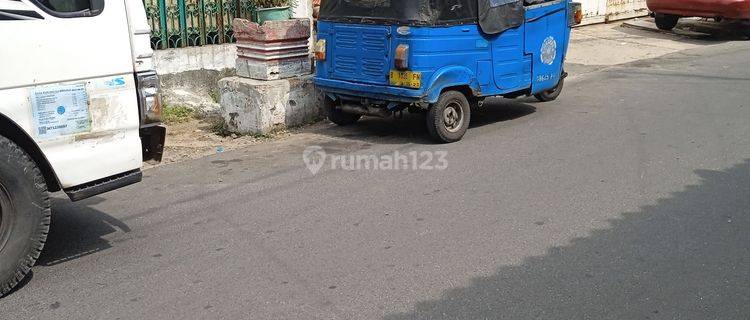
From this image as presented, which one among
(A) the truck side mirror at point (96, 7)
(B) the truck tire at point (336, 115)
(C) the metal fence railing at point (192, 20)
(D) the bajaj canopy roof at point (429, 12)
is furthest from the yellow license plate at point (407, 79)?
(A) the truck side mirror at point (96, 7)

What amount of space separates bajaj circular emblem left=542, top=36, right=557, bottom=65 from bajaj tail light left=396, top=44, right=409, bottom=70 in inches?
79.5

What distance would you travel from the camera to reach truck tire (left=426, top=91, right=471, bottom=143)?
26.9 feet

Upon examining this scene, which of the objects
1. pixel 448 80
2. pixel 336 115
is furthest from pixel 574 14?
pixel 336 115

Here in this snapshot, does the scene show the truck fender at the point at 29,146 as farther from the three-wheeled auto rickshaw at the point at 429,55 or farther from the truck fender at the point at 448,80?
the truck fender at the point at 448,80

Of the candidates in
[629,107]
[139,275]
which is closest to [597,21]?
[629,107]

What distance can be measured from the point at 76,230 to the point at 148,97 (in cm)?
133

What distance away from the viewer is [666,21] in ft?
57.1

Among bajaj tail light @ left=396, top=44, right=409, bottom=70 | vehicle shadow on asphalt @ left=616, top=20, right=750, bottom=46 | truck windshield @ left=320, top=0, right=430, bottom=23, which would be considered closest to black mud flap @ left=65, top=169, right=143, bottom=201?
bajaj tail light @ left=396, top=44, right=409, bottom=70

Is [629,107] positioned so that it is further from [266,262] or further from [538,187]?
[266,262]

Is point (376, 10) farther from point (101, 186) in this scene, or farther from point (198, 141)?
point (101, 186)

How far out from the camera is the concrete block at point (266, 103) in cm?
883

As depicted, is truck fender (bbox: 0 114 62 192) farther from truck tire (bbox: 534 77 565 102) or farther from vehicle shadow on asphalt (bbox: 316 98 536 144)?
truck tire (bbox: 534 77 565 102)

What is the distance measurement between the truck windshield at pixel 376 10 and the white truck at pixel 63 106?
3514 millimetres

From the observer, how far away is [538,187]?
662 centimetres
